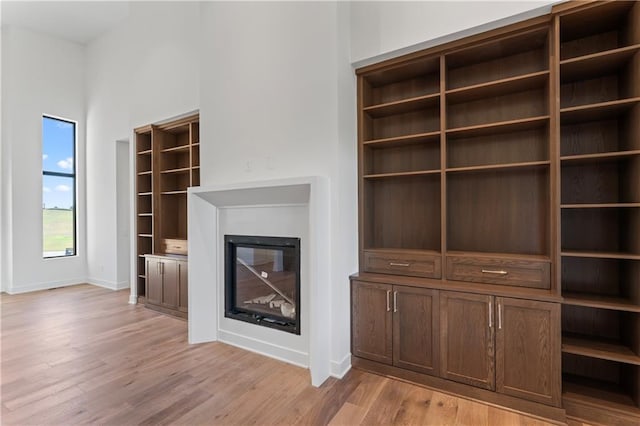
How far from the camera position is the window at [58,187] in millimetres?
5652

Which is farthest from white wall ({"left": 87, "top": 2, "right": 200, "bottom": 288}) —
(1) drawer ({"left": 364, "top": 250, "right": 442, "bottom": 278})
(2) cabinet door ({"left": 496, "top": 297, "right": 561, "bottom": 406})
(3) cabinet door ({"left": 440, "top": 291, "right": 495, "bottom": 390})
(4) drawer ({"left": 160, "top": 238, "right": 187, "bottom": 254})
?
(2) cabinet door ({"left": 496, "top": 297, "right": 561, "bottom": 406})

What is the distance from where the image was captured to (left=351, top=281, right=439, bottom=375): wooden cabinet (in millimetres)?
2391

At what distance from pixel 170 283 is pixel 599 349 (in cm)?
424

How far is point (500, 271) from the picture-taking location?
2.27 meters

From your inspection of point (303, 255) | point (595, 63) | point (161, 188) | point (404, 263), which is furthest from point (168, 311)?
point (595, 63)

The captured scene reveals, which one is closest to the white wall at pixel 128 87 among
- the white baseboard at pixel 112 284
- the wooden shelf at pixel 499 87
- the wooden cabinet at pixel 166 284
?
the white baseboard at pixel 112 284

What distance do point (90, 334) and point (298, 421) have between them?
2726mm

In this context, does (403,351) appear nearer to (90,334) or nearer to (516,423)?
(516,423)

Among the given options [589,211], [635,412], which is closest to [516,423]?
[635,412]

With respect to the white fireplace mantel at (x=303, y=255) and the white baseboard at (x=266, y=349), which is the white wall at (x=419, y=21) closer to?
the white fireplace mantel at (x=303, y=255)

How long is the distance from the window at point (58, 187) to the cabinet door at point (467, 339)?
21.4ft

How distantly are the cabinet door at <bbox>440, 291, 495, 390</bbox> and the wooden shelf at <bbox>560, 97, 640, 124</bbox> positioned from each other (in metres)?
1.32

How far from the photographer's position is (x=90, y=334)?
3451 mm

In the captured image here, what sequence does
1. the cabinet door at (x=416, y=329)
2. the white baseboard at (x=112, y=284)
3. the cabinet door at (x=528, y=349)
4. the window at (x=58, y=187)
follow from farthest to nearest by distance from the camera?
1. the window at (x=58, y=187)
2. the white baseboard at (x=112, y=284)
3. the cabinet door at (x=416, y=329)
4. the cabinet door at (x=528, y=349)
